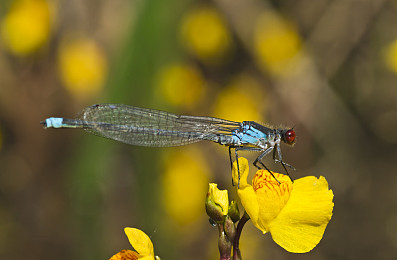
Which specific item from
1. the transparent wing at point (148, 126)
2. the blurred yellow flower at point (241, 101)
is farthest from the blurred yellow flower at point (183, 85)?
the transparent wing at point (148, 126)

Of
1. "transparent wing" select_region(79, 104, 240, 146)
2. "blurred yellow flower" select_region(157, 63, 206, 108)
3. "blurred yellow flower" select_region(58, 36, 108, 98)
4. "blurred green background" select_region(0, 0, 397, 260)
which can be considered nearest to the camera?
"transparent wing" select_region(79, 104, 240, 146)

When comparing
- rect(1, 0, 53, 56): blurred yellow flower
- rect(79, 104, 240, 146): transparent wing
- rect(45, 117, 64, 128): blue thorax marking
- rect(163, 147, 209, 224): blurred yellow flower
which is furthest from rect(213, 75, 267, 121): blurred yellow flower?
rect(45, 117, 64, 128): blue thorax marking

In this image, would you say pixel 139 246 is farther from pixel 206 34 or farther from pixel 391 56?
pixel 206 34

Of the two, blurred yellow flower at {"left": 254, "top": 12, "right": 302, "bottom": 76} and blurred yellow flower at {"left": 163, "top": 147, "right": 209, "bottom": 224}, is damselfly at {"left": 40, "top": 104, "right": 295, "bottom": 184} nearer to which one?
blurred yellow flower at {"left": 163, "top": 147, "right": 209, "bottom": 224}

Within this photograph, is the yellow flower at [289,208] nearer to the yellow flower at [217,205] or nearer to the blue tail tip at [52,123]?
the yellow flower at [217,205]

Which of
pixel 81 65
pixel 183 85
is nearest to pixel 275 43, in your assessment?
pixel 183 85

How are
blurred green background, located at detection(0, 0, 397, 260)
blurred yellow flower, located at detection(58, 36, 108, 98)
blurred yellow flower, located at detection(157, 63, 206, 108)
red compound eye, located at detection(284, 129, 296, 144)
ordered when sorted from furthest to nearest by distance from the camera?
blurred yellow flower, located at detection(157, 63, 206, 108) < blurred yellow flower, located at detection(58, 36, 108, 98) < blurred green background, located at detection(0, 0, 397, 260) < red compound eye, located at detection(284, 129, 296, 144)
